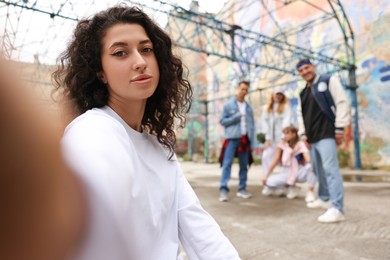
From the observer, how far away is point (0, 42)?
0.32m

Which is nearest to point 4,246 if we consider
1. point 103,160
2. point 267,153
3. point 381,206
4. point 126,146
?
point 103,160

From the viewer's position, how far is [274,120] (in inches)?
177

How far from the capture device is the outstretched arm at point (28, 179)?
0.30 m

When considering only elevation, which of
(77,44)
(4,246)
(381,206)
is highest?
(77,44)

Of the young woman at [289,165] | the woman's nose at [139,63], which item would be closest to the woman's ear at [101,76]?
the woman's nose at [139,63]

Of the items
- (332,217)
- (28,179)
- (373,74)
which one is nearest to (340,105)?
(332,217)

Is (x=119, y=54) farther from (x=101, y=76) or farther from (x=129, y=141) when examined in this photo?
(x=129, y=141)

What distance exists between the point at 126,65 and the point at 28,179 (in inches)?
23.2

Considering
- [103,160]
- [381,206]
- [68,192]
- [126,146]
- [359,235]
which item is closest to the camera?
[68,192]

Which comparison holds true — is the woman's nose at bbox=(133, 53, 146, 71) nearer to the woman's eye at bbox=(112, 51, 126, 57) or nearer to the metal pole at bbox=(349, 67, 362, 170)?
the woman's eye at bbox=(112, 51, 126, 57)

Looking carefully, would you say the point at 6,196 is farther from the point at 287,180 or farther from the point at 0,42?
the point at 287,180

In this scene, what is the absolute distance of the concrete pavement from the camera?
6.64ft

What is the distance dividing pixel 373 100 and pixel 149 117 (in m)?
8.59

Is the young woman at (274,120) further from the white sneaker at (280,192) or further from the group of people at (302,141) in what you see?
the white sneaker at (280,192)
